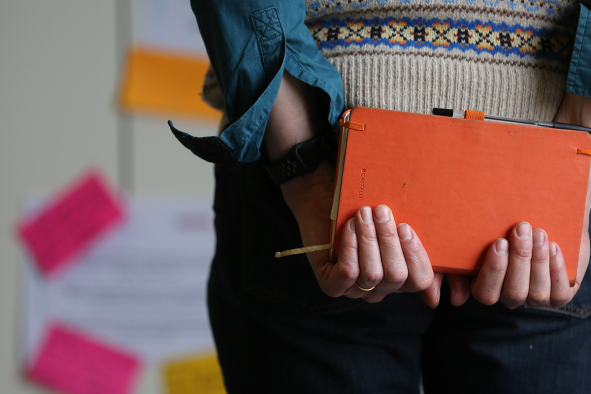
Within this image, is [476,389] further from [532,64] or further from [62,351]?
[62,351]

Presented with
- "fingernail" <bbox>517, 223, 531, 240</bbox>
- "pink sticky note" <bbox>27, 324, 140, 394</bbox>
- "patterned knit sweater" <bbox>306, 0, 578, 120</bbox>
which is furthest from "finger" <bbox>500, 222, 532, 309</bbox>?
"pink sticky note" <bbox>27, 324, 140, 394</bbox>

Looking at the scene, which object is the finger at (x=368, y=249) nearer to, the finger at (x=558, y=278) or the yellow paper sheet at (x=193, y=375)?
the finger at (x=558, y=278)

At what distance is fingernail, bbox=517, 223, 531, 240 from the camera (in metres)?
0.33

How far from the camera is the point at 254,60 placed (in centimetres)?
35

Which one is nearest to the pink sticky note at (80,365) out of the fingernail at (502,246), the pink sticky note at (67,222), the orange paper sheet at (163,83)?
the pink sticky note at (67,222)

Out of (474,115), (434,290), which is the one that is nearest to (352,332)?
(434,290)

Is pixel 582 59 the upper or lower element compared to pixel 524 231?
upper

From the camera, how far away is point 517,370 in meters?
0.41

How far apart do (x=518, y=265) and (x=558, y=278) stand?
35 millimetres

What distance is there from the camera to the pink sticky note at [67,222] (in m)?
0.89

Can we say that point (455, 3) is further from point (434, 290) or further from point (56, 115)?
point (56, 115)

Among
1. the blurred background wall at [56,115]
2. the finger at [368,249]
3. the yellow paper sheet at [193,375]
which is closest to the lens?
the finger at [368,249]

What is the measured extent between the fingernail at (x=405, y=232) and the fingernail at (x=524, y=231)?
0.08 meters

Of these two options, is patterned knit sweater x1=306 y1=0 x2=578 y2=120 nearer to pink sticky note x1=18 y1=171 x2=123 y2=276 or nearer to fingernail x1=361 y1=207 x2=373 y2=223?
fingernail x1=361 y1=207 x2=373 y2=223
